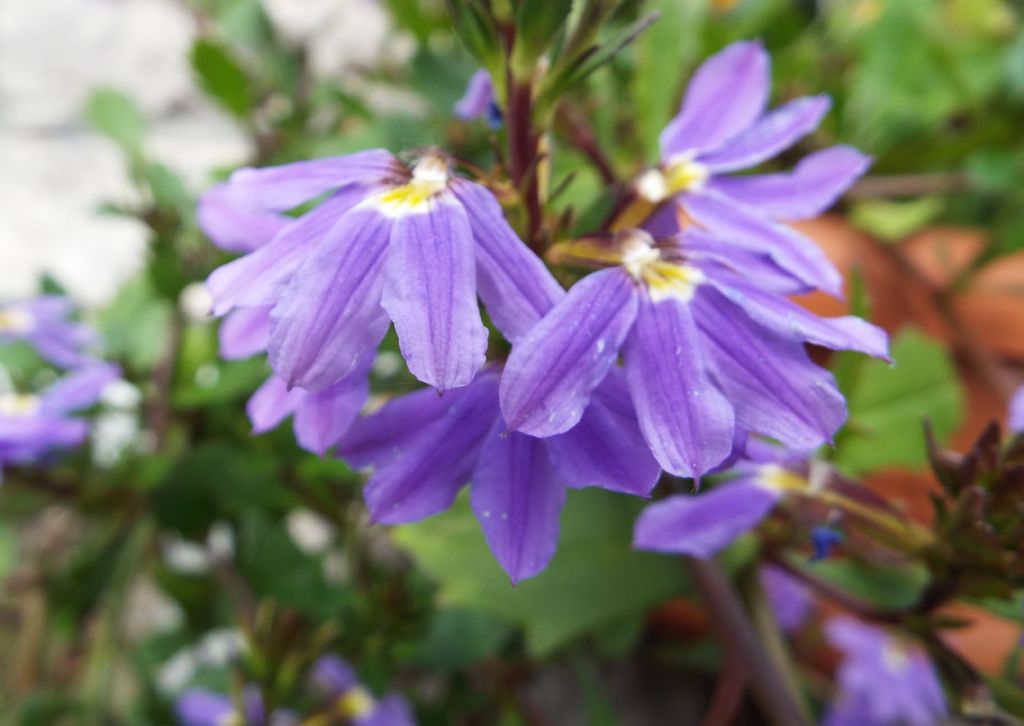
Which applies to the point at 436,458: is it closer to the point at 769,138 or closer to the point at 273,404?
the point at 273,404

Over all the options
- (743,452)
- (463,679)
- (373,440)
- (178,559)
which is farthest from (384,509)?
(178,559)

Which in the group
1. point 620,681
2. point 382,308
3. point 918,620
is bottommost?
point 620,681

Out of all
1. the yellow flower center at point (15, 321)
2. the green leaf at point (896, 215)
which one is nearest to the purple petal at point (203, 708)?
the yellow flower center at point (15, 321)

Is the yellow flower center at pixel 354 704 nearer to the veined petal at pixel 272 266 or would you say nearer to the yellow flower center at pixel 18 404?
the yellow flower center at pixel 18 404

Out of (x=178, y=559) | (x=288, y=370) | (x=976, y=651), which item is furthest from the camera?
(x=178, y=559)

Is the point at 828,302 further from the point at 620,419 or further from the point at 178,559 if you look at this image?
the point at 178,559

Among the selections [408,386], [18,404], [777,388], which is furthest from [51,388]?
[777,388]

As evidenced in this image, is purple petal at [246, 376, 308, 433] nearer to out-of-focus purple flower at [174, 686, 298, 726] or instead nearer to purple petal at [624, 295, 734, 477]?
purple petal at [624, 295, 734, 477]

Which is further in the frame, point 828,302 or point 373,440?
point 828,302
